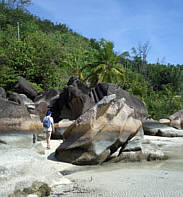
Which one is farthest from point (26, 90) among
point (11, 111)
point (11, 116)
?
point (11, 116)

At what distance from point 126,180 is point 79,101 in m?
11.3

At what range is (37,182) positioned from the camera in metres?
4.00

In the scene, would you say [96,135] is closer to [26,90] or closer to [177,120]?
[26,90]

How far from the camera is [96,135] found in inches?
255

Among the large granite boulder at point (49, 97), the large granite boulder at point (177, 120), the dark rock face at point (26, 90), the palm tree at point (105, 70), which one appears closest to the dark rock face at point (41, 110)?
the large granite boulder at point (49, 97)

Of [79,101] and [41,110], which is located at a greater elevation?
[79,101]

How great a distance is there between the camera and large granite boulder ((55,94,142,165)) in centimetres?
638

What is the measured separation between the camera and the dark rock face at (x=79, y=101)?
15.7 meters

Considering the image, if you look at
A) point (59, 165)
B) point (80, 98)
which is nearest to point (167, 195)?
point (59, 165)

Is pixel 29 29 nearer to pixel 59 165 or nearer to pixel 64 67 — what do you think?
pixel 64 67

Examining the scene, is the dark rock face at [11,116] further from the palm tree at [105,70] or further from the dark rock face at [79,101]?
the palm tree at [105,70]

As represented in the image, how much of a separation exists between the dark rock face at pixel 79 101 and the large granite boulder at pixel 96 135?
8063 millimetres

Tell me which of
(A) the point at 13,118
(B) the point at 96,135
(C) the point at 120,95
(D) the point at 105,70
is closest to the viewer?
(B) the point at 96,135

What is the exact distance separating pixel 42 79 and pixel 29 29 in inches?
778
